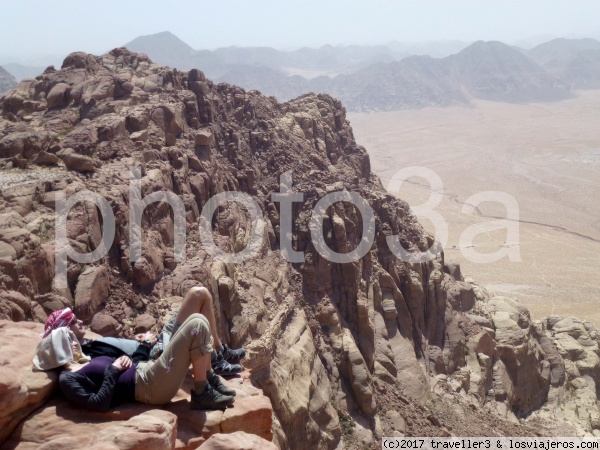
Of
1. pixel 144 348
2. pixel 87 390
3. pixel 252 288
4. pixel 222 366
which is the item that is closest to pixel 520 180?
pixel 252 288

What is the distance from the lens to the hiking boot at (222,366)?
805cm

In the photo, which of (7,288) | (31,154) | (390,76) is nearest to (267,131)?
(31,154)

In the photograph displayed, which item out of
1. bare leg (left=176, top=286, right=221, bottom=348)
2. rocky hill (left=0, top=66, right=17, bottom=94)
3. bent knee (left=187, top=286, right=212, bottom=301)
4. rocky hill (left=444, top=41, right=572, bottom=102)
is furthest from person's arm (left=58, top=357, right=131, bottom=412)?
rocky hill (left=444, top=41, right=572, bottom=102)

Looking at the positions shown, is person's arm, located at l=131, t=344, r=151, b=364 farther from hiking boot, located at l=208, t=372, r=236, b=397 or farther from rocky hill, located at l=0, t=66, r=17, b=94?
rocky hill, located at l=0, t=66, r=17, b=94

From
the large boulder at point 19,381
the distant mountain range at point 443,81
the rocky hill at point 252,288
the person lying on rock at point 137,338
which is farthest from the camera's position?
the distant mountain range at point 443,81

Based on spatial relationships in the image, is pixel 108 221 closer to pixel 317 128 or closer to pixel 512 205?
pixel 317 128

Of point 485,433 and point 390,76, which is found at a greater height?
point 390,76

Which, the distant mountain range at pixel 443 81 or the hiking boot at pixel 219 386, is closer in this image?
the hiking boot at pixel 219 386

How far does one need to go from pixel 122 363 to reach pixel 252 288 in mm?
6448

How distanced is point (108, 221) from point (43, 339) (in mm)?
4563

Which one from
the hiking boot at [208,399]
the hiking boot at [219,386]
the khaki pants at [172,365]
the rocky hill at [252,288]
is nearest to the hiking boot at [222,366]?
the rocky hill at [252,288]

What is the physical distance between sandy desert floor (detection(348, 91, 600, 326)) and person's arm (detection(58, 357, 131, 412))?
29.3 metres

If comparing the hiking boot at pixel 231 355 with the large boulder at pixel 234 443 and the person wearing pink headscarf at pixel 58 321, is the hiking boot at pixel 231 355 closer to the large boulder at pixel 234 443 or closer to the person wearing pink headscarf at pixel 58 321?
the large boulder at pixel 234 443

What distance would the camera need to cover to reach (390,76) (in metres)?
170
